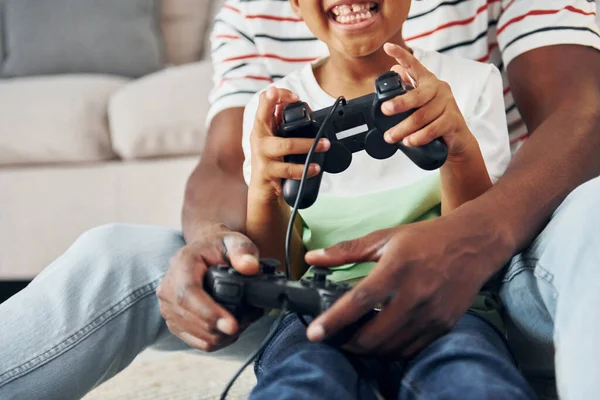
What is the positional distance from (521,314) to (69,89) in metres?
1.23

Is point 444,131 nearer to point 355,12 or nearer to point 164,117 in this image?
point 355,12

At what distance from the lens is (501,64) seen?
0.92 m

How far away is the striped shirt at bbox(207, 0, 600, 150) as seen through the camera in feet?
2.75

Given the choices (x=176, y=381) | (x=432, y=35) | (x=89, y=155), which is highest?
(x=432, y=35)

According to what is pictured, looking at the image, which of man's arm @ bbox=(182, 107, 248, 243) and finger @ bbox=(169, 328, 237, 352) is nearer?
finger @ bbox=(169, 328, 237, 352)

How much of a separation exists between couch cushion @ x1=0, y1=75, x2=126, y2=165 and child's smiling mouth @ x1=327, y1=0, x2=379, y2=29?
898mm

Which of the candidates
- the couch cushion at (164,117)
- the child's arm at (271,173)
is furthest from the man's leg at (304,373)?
the couch cushion at (164,117)

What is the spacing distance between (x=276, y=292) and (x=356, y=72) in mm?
371

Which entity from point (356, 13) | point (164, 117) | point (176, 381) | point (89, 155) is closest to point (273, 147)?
point (356, 13)

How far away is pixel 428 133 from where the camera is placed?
1.91ft

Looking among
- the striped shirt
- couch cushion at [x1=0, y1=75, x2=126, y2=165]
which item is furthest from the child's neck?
couch cushion at [x1=0, y1=75, x2=126, y2=165]

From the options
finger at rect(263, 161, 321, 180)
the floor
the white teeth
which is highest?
the white teeth

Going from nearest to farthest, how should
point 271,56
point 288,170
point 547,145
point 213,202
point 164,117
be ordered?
1. point 288,170
2. point 547,145
3. point 213,202
4. point 271,56
5. point 164,117

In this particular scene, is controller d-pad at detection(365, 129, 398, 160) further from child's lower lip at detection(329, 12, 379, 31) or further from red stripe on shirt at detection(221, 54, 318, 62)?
red stripe on shirt at detection(221, 54, 318, 62)
